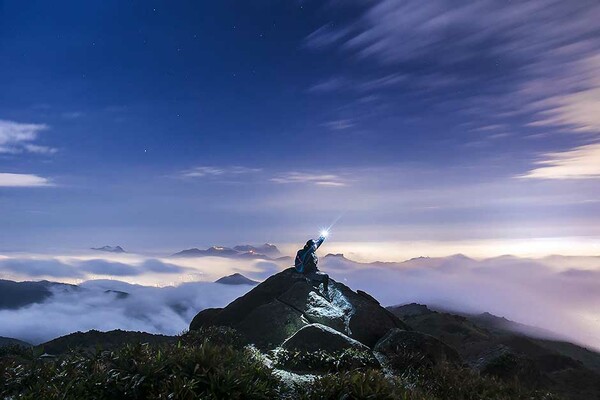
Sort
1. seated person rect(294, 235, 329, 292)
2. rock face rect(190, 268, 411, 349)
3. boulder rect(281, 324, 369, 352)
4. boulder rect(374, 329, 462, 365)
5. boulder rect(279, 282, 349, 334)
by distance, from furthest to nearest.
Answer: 1. seated person rect(294, 235, 329, 292)
2. boulder rect(279, 282, 349, 334)
3. rock face rect(190, 268, 411, 349)
4. boulder rect(374, 329, 462, 365)
5. boulder rect(281, 324, 369, 352)

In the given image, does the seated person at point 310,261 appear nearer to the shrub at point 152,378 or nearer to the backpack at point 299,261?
the backpack at point 299,261

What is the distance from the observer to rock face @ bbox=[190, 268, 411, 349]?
68.2ft

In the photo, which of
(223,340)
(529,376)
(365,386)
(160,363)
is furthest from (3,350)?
(529,376)

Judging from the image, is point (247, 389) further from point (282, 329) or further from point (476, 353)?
point (476, 353)

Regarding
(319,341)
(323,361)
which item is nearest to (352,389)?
(323,361)

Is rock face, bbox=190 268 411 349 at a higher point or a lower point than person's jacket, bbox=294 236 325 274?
lower

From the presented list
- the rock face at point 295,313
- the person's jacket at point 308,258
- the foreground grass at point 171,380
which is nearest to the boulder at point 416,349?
the rock face at point 295,313

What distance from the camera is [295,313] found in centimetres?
2161

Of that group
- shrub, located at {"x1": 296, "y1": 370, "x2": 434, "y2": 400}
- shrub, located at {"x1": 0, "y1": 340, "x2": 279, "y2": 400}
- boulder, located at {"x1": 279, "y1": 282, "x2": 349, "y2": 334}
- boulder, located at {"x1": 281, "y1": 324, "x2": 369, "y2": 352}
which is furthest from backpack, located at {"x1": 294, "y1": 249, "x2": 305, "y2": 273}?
shrub, located at {"x1": 296, "y1": 370, "x2": 434, "y2": 400}

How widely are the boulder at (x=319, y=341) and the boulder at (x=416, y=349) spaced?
186 cm

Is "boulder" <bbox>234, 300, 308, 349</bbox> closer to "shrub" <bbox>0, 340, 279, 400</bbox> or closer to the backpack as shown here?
the backpack

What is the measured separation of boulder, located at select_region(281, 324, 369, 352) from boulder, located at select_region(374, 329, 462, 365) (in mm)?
1857

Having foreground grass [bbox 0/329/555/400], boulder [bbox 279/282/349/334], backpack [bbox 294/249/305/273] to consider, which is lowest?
foreground grass [bbox 0/329/555/400]

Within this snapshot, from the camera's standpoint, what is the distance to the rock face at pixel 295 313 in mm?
20797
